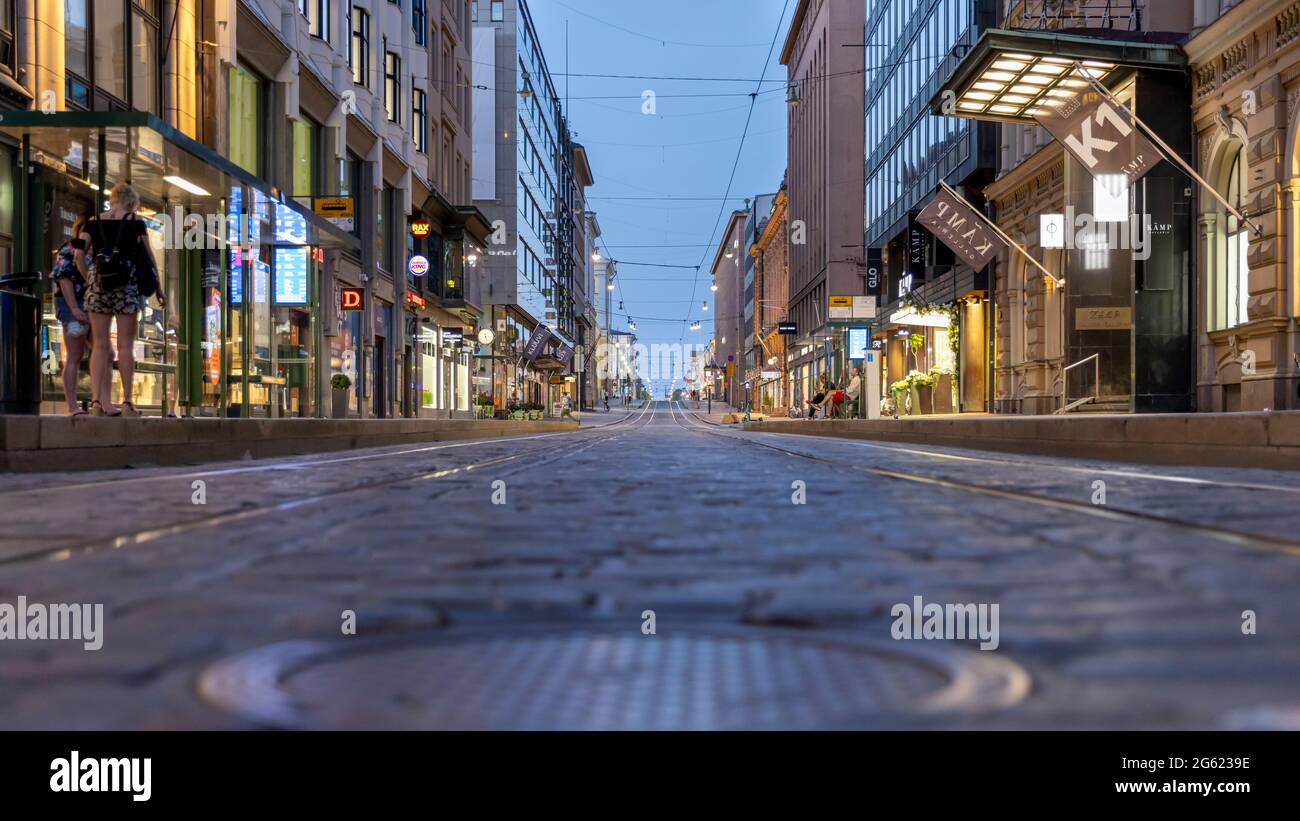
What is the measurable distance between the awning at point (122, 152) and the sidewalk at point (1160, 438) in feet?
31.4

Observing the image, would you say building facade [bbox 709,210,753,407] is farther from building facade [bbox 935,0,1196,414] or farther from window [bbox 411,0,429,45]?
building facade [bbox 935,0,1196,414]

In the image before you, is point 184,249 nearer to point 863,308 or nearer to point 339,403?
point 339,403

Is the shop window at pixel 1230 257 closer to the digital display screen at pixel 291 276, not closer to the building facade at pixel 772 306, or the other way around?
the digital display screen at pixel 291 276

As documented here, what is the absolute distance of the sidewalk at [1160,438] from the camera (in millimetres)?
8266

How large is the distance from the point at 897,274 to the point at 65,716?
133 feet

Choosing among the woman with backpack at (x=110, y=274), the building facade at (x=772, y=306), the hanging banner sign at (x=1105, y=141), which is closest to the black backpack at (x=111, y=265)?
the woman with backpack at (x=110, y=274)

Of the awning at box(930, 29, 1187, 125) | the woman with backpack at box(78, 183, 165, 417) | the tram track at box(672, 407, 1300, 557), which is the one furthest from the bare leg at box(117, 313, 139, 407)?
the awning at box(930, 29, 1187, 125)

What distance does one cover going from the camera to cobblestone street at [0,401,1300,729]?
4.28ft

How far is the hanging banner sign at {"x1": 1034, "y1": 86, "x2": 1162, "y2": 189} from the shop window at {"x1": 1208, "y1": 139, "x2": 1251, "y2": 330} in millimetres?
1406

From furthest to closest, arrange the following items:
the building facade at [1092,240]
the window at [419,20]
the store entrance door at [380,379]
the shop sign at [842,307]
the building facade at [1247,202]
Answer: the shop sign at [842,307]
the window at [419,20]
the store entrance door at [380,379]
the building facade at [1092,240]
the building facade at [1247,202]

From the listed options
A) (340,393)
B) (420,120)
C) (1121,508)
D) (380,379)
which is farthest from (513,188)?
(1121,508)

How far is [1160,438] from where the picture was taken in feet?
32.2
